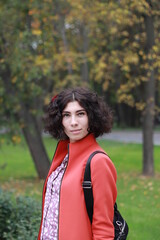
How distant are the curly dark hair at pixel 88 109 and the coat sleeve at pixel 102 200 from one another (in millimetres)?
347

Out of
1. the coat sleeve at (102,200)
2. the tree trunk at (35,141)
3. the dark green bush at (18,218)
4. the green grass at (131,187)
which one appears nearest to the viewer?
the coat sleeve at (102,200)

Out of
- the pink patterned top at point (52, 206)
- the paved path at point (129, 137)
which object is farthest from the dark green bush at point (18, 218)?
the paved path at point (129, 137)

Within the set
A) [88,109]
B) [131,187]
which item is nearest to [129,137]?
[131,187]

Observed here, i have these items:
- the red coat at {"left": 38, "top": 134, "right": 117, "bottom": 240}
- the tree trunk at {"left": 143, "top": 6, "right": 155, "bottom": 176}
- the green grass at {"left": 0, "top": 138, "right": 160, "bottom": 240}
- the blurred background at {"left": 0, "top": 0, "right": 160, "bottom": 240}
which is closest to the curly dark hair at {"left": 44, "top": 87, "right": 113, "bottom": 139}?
the red coat at {"left": 38, "top": 134, "right": 117, "bottom": 240}

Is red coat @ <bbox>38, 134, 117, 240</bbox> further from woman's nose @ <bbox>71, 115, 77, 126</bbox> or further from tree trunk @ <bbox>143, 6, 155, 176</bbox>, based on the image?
tree trunk @ <bbox>143, 6, 155, 176</bbox>

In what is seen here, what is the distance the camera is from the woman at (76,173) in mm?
2172

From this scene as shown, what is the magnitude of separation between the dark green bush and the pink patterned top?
217 centimetres

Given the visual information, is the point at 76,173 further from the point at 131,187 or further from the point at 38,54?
the point at 38,54

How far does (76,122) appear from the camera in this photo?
2.42 metres

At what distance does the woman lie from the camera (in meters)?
2.17

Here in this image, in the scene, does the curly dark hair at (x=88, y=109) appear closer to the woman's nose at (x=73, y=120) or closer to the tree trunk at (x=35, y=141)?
the woman's nose at (x=73, y=120)

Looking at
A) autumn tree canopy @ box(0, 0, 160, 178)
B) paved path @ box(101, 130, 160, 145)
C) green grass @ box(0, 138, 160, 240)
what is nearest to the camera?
green grass @ box(0, 138, 160, 240)

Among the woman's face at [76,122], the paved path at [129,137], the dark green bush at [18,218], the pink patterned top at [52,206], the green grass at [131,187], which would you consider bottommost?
the paved path at [129,137]

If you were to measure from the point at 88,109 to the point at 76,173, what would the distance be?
0.41m
